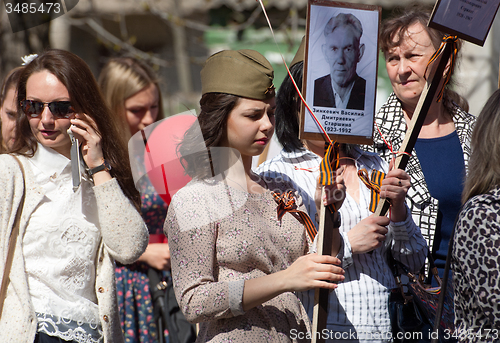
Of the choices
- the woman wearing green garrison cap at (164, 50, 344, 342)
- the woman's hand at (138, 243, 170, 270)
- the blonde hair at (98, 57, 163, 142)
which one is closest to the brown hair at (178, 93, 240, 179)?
the woman wearing green garrison cap at (164, 50, 344, 342)

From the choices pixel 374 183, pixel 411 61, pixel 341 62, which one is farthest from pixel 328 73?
pixel 411 61

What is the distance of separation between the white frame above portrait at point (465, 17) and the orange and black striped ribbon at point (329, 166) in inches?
21.0

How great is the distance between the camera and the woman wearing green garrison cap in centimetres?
180

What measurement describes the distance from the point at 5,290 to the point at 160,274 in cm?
137

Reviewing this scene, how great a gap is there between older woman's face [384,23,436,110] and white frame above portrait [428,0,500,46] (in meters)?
0.60

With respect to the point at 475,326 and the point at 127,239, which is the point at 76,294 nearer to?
the point at 127,239

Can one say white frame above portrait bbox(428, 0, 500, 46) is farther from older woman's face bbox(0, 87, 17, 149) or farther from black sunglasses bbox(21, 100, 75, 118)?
older woman's face bbox(0, 87, 17, 149)

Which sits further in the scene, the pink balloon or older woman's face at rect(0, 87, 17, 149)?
older woman's face at rect(0, 87, 17, 149)

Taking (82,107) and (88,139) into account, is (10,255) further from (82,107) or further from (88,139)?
(82,107)

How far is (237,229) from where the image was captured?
191 centimetres

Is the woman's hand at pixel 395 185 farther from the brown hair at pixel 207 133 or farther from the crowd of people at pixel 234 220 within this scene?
the brown hair at pixel 207 133

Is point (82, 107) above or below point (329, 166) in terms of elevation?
above

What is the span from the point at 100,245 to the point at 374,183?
3.55 feet

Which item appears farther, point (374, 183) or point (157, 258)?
point (157, 258)
